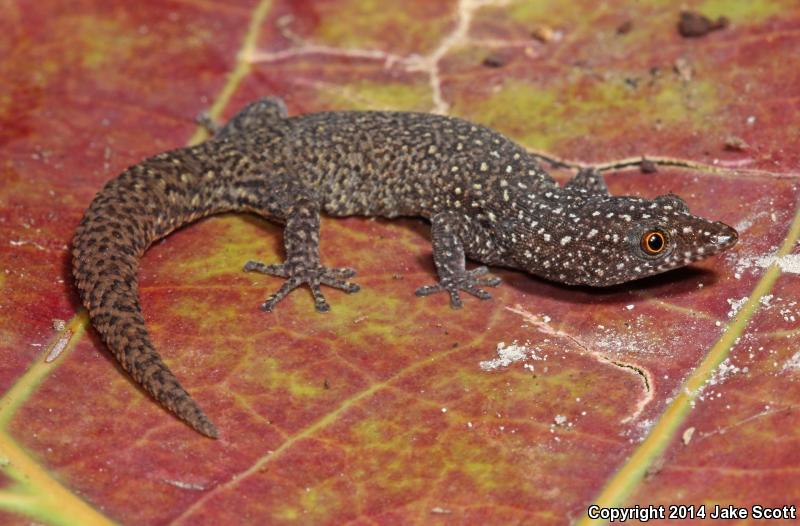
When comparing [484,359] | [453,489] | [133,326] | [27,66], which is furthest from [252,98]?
[453,489]

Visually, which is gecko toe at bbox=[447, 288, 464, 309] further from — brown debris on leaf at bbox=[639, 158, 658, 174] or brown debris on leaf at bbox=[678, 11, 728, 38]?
brown debris on leaf at bbox=[678, 11, 728, 38]

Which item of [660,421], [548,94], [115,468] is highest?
[548,94]

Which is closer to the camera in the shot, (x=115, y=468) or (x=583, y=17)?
(x=115, y=468)

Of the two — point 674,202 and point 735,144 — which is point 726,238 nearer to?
point 674,202

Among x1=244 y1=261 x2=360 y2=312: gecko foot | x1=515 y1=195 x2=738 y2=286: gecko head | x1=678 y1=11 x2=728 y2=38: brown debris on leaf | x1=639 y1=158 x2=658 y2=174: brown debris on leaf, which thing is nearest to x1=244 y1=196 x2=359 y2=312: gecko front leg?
x1=244 y1=261 x2=360 y2=312: gecko foot

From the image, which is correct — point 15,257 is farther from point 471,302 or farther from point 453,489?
point 453,489

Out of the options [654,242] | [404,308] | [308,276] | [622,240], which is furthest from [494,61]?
[404,308]

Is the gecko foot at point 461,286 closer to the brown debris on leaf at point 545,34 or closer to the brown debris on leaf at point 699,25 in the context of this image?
the brown debris on leaf at point 545,34
